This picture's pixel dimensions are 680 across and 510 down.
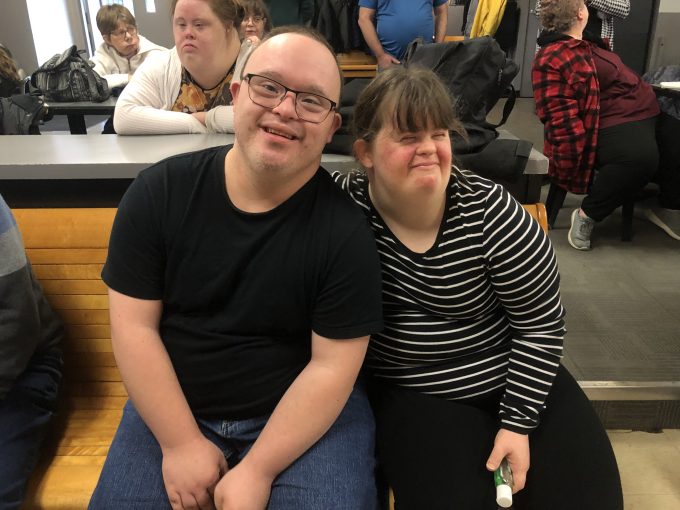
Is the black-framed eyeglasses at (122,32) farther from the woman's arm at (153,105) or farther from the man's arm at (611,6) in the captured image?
the man's arm at (611,6)

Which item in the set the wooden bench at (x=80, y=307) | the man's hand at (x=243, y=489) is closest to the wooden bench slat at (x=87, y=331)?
the wooden bench at (x=80, y=307)

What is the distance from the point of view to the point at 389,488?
3.69 feet

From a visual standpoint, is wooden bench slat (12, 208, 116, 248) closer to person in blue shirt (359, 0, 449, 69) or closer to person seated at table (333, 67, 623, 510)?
person seated at table (333, 67, 623, 510)

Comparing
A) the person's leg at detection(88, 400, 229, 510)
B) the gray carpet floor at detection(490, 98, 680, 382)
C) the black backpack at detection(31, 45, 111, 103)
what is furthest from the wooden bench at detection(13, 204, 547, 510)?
the black backpack at detection(31, 45, 111, 103)

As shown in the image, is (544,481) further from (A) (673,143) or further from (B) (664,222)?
(B) (664,222)

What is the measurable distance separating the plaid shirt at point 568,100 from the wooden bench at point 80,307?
5.45 feet

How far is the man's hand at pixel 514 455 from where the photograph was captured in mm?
1020

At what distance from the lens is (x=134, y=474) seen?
0.98 metres

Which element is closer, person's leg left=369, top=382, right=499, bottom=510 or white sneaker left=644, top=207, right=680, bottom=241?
person's leg left=369, top=382, right=499, bottom=510

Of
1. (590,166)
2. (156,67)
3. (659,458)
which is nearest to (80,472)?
(156,67)

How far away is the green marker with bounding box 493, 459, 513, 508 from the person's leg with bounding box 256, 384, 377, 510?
8.7 inches

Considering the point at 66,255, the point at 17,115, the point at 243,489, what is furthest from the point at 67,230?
the point at 17,115

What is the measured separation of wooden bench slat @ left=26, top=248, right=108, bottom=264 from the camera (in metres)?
1.35

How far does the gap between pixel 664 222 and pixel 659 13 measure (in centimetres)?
141
